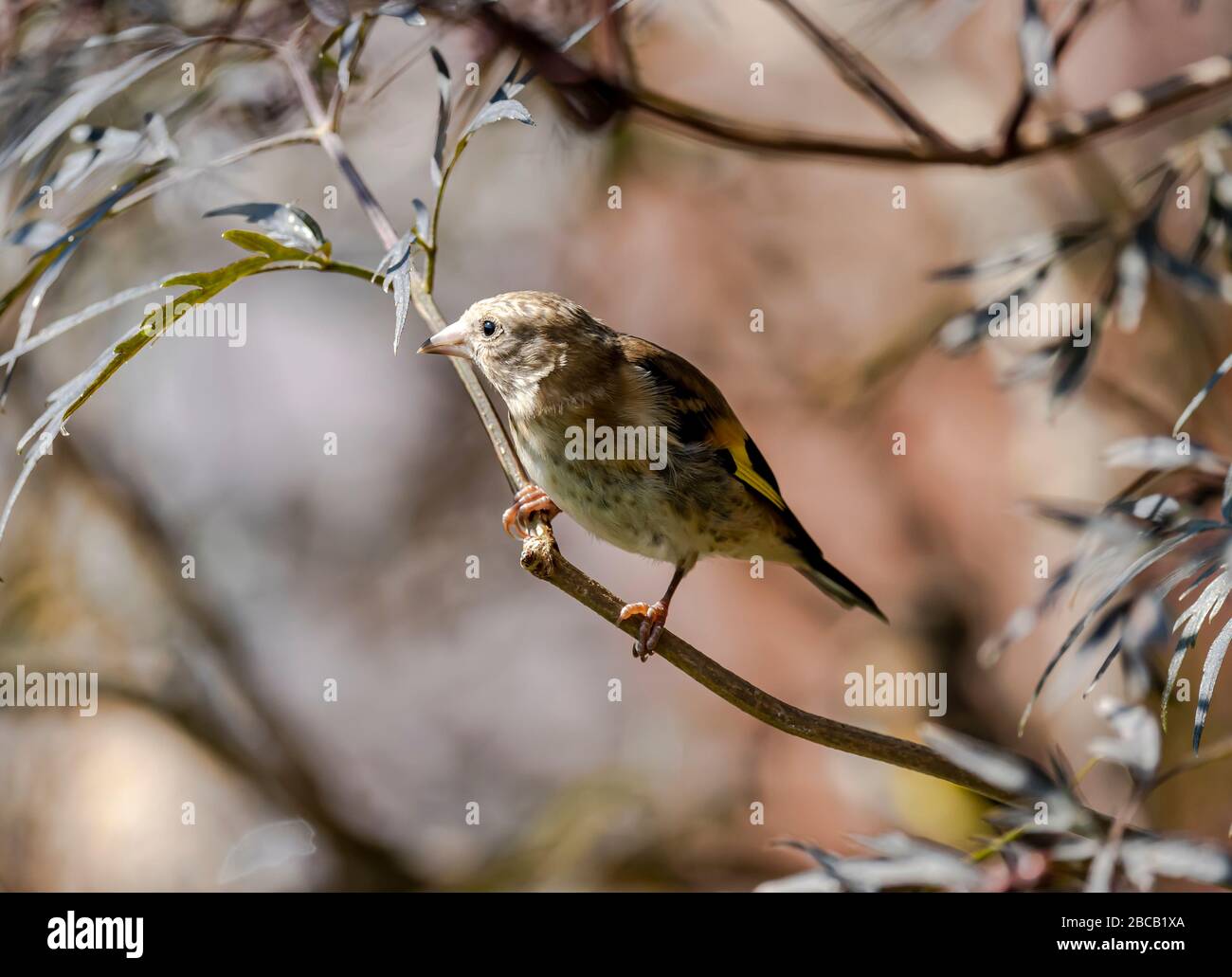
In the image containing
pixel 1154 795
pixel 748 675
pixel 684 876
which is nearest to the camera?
pixel 1154 795

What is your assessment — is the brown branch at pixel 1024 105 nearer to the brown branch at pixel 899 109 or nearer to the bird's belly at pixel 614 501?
the brown branch at pixel 899 109

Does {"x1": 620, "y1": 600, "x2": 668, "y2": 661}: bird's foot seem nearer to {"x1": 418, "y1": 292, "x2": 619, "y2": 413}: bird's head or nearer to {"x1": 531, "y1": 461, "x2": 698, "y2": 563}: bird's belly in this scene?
{"x1": 531, "y1": 461, "x2": 698, "y2": 563}: bird's belly

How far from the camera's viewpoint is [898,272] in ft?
17.5

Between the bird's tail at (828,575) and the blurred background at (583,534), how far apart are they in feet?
5.90

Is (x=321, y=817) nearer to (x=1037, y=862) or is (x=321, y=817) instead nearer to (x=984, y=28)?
(x=1037, y=862)

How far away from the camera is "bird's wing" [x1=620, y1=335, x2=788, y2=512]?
251cm

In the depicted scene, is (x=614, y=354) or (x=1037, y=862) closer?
(x=1037, y=862)

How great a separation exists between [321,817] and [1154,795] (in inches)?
130

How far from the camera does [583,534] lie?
15.6 ft

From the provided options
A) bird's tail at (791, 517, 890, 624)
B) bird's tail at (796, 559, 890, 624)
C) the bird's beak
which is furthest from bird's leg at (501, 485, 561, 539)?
bird's tail at (796, 559, 890, 624)

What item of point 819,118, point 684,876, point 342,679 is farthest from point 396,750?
point 819,118

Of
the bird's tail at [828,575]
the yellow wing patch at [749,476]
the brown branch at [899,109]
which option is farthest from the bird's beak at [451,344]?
the bird's tail at [828,575]

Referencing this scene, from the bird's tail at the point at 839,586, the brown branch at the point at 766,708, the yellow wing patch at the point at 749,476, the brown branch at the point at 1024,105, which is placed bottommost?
the brown branch at the point at 766,708

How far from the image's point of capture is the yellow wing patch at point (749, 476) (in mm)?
2584
